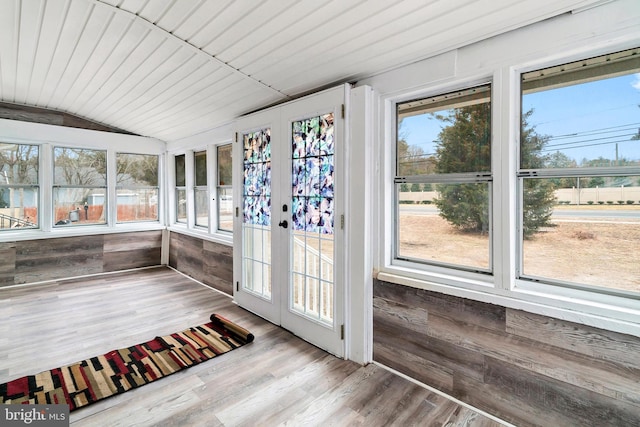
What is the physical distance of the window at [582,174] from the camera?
1.62 metres

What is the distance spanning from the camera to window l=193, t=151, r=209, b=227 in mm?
4914

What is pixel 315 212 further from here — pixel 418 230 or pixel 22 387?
pixel 22 387

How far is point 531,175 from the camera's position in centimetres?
188

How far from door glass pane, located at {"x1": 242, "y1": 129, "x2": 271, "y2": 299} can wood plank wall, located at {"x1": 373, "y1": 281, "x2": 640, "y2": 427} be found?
56.9 inches

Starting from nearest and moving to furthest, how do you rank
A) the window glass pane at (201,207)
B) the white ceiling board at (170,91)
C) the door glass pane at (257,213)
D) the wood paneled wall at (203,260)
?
the white ceiling board at (170,91) → the door glass pane at (257,213) → the wood paneled wall at (203,260) → the window glass pane at (201,207)

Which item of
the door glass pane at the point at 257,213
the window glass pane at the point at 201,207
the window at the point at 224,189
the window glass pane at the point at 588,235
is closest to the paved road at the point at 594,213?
the window glass pane at the point at 588,235

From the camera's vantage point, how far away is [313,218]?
2832 mm

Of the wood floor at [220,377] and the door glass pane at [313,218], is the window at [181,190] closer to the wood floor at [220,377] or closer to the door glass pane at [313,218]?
the wood floor at [220,377]

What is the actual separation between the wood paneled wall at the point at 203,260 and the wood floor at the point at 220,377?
51 centimetres

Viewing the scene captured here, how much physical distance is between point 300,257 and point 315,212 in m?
0.51

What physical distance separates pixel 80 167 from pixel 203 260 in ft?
8.34

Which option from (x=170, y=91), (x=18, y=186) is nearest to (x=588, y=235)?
(x=170, y=91)

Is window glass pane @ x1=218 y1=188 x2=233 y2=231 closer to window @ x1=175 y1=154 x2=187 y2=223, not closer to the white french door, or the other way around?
the white french door

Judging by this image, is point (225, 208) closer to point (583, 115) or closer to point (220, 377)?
point (220, 377)
